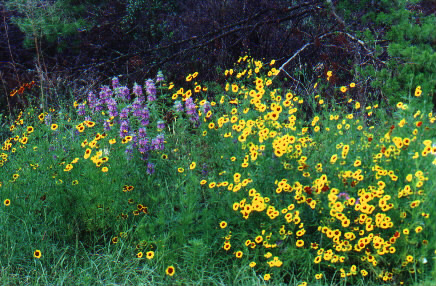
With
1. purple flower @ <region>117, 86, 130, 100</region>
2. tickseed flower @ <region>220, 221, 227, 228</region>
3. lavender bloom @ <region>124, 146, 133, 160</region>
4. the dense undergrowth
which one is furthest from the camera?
purple flower @ <region>117, 86, 130, 100</region>

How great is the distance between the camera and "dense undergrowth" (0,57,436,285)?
3.33 metres

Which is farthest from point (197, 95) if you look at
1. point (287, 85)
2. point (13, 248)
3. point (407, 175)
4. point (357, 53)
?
point (407, 175)

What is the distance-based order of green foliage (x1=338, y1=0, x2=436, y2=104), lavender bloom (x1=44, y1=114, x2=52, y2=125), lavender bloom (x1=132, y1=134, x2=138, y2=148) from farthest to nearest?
lavender bloom (x1=44, y1=114, x2=52, y2=125)
green foliage (x1=338, y1=0, x2=436, y2=104)
lavender bloom (x1=132, y1=134, x2=138, y2=148)

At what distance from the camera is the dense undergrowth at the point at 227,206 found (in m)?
3.33

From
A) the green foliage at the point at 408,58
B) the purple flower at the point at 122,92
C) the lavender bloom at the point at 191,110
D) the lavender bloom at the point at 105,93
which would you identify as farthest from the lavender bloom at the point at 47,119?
the green foliage at the point at 408,58

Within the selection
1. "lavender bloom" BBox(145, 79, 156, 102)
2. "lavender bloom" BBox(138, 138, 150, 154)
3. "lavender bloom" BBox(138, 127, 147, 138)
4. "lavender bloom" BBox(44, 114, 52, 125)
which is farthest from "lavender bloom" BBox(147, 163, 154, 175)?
"lavender bloom" BBox(44, 114, 52, 125)

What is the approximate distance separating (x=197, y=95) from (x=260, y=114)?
11.2 feet

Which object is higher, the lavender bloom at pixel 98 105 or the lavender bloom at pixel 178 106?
the lavender bloom at pixel 178 106

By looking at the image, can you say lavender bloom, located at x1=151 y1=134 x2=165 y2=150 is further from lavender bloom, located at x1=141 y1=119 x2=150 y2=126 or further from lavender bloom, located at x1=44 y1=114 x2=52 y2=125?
lavender bloom, located at x1=44 y1=114 x2=52 y2=125

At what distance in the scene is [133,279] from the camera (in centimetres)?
367

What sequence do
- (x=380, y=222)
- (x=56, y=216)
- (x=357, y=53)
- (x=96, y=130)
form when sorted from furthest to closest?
(x=357, y=53) → (x=96, y=130) → (x=56, y=216) → (x=380, y=222)

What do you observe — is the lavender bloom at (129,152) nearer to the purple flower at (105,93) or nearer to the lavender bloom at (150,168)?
the lavender bloom at (150,168)

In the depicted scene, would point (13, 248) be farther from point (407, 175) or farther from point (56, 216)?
point (407, 175)

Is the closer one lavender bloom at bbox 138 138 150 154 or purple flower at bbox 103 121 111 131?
lavender bloom at bbox 138 138 150 154
